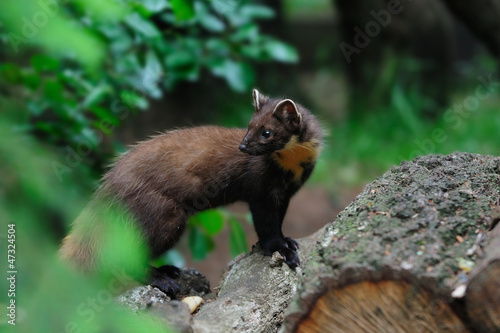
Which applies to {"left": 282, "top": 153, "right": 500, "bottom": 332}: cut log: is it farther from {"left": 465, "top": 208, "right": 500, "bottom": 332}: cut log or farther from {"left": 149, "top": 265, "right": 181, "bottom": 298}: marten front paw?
{"left": 149, "top": 265, "right": 181, "bottom": 298}: marten front paw

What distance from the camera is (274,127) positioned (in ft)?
16.7

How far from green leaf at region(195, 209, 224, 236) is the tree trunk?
234 centimetres

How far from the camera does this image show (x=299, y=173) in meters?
5.32

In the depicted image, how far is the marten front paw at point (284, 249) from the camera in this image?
Result: 4.50 metres

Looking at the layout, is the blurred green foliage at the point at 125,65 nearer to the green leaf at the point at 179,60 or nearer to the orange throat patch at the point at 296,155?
the green leaf at the point at 179,60

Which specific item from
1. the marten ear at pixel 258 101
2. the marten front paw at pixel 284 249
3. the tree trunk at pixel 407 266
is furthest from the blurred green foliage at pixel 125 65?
the tree trunk at pixel 407 266

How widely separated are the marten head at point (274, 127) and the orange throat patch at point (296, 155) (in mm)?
79

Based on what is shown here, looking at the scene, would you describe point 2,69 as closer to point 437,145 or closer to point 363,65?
point 437,145

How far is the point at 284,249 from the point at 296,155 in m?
1.01

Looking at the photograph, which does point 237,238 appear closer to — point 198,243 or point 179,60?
point 198,243

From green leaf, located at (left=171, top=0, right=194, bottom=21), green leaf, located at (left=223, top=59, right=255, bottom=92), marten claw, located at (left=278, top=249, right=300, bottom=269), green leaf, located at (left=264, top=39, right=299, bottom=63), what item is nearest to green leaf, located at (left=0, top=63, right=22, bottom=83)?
green leaf, located at (left=171, top=0, right=194, bottom=21)

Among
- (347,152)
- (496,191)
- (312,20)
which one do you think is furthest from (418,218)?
(312,20)

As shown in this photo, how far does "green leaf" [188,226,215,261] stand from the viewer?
6.29 metres

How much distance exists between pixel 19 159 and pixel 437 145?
9139 millimetres
